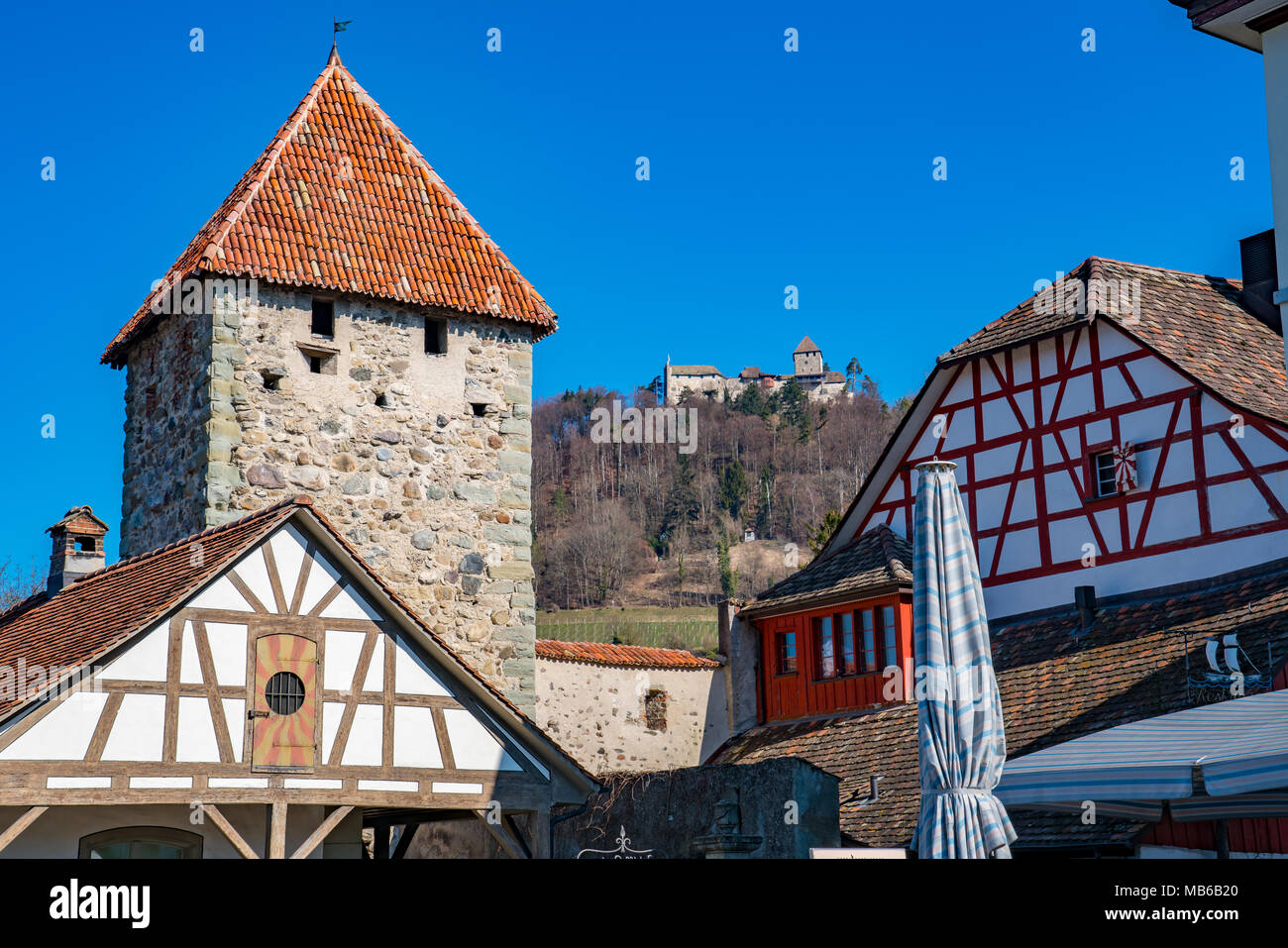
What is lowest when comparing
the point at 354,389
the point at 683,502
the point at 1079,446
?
the point at 1079,446

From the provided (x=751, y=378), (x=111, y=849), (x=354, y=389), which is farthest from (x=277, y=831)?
(x=751, y=378)

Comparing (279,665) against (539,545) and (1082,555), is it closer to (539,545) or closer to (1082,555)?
(1082,555)

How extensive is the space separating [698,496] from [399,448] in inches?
2676

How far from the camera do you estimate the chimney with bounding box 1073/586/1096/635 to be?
1673cm

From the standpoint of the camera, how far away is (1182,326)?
59.4ft

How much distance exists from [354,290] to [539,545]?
58.9 metres

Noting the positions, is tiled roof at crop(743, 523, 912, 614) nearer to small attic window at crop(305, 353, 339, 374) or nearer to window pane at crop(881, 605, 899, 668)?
window pane at crop(881, 605, 899, 668)

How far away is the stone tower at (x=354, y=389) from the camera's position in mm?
15289

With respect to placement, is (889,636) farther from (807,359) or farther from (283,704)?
(807,359)

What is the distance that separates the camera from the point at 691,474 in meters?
85.4

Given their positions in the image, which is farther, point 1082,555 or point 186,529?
point 1082,555

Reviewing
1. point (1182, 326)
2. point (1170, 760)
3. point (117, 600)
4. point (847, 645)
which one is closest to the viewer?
point (1170, 760)

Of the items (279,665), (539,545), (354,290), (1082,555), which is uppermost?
(539,545)
